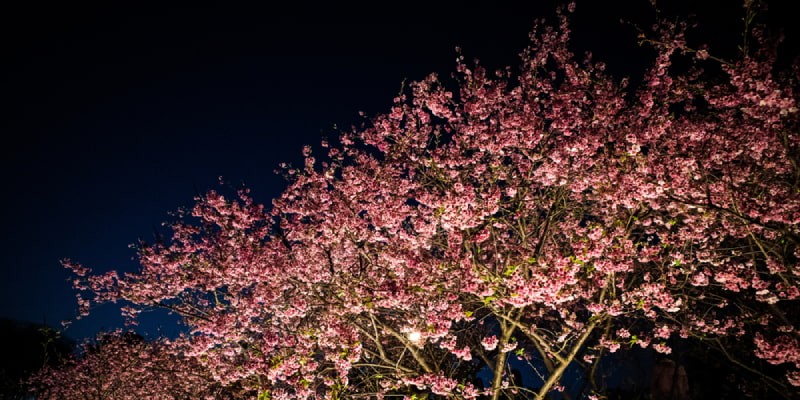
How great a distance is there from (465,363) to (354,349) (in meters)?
6.85

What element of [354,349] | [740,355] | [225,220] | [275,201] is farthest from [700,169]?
[225,220]

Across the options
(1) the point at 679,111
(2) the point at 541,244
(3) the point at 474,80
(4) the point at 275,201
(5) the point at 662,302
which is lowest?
(5) the point at 662,302

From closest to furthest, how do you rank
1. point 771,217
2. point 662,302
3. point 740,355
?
point 771,217 < point 662,302 < point 740,355

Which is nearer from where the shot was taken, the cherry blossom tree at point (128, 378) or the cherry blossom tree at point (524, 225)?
the cherry blossom tree at point (524, 225)

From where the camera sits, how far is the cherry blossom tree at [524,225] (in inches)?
265

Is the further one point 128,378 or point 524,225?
point 128,378

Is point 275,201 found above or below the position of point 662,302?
above

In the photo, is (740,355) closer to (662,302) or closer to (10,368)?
(662,302)

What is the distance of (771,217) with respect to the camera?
6148 mm

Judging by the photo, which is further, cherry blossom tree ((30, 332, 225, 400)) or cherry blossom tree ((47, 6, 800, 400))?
cherry blossom tree ((30, 332, 225, 400))

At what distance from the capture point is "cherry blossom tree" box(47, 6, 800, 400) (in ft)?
22.1

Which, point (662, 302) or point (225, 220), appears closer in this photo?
point (662, 302)

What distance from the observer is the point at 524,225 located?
8844 mm

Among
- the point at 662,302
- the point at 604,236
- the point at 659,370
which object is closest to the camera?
the point at 604,236
